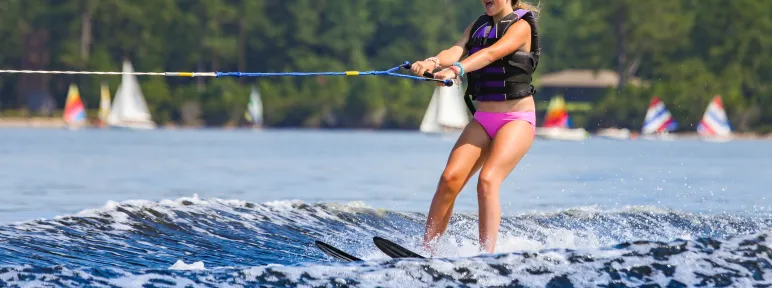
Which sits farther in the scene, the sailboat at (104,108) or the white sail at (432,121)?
the sailboat at (104,108)

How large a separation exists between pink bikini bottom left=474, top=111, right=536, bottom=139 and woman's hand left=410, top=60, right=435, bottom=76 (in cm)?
62

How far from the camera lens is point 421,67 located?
7.98 meters

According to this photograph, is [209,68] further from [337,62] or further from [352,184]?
[352,184]

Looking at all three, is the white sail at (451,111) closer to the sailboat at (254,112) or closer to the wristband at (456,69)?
the sailboat at (254,112)

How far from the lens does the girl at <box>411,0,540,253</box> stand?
8422 millimetres

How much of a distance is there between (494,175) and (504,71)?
1.95 feet

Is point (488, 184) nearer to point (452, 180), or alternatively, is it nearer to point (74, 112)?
point (452, 180)

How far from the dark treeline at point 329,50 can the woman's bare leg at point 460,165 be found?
237 ft

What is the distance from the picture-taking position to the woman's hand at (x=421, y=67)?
793cm

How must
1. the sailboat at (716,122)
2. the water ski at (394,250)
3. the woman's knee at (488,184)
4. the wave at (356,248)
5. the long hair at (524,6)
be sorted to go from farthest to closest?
the sailboat at (716,122)
the long hair at (524,6)
the woman's knee at (488,184)
the water ski at (394,250)
the wave at (356,248)

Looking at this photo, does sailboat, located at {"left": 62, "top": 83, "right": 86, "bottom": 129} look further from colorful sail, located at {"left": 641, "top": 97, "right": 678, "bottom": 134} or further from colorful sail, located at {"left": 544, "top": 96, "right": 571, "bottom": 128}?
colorful sail, located at {"left": 641, "top": 97, "right": 678, "bottom": 134}

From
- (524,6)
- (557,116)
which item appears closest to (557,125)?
(557,116)

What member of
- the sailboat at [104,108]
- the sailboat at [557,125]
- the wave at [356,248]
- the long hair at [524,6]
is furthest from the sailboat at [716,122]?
the long hair at [524,6]

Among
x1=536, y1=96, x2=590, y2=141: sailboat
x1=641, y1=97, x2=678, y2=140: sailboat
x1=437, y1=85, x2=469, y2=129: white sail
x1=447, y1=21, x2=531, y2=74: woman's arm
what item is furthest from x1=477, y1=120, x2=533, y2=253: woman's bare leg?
x1=536, y1=96, x2=590, y2=141: sailboat
